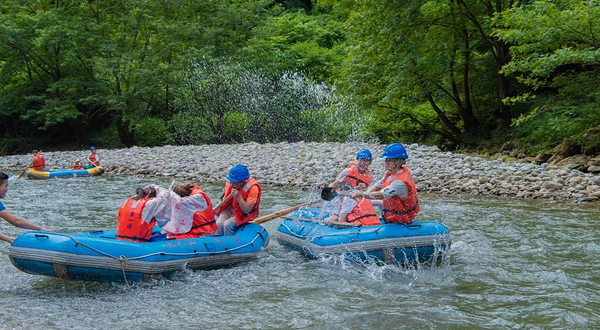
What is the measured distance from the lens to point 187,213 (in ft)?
24.2

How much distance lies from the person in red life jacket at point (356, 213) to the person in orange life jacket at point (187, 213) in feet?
5.72

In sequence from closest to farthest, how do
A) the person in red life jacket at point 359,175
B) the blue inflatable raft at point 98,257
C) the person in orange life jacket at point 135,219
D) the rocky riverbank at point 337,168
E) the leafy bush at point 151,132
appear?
the blue inflatable raft at point 98,257
the person in orange life jacket at point 135,219
the person in red life jacket at point 359,175
the rocky riverbank at point 337,168
the leafy bush at point 151,132

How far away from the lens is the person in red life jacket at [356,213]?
782cm

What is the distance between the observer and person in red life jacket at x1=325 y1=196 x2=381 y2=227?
25.7 ft

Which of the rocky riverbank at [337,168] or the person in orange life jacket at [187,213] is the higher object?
the person in orange life jacket at [187,213]

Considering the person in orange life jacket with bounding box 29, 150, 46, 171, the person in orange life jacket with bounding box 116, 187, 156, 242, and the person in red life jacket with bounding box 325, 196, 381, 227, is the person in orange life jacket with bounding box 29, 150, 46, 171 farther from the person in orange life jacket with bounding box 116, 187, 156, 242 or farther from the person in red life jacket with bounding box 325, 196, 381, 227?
the person in red life jacket with bounding box 325, 196, 381, 227

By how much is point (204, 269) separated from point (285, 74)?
758 inches

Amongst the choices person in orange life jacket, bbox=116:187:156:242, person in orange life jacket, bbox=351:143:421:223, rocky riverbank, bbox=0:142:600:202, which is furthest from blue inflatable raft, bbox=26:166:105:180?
person in orange life jacket, bbox=351:143:421:223

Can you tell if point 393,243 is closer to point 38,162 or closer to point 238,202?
point 238,202

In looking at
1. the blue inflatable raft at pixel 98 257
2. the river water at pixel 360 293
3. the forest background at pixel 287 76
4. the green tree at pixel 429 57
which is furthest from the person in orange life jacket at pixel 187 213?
the green tree at pixel 429 57

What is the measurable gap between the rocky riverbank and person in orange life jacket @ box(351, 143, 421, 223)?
5770 millimetres

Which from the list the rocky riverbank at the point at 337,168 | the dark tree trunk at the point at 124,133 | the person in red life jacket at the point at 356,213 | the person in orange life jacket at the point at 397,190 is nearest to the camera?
the person in orange life jacket at the point at 397,190

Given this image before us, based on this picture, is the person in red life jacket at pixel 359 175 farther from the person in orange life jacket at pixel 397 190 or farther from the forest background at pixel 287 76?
the forest background at pixel 287 76

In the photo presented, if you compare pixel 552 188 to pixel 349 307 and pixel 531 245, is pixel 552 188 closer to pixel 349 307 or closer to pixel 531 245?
pixel 531 245
